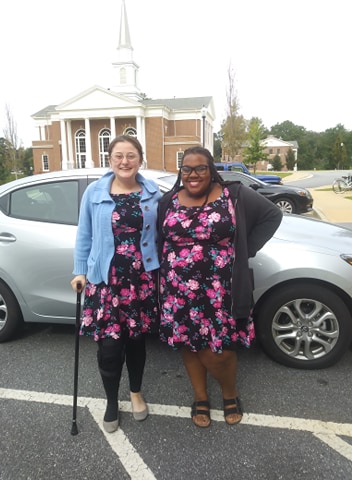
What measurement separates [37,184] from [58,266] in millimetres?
849

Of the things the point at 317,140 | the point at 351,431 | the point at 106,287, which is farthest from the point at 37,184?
the point at 317,140

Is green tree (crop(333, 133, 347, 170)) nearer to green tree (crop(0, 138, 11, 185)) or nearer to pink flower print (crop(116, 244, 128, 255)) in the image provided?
green tree (crop(0, 138, 11, 185))

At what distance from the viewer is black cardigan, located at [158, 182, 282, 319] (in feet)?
7.57

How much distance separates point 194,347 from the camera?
A: 239cm

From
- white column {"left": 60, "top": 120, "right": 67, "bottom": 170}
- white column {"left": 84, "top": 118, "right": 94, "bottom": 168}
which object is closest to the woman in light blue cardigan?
white column {"left": 84, "top": 118, "right": 94, "bottom": 168}

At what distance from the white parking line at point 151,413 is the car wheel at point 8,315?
2.42 feet

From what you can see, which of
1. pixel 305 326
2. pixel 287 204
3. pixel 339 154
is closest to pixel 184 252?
pixel 305 326

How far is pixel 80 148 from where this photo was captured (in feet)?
164

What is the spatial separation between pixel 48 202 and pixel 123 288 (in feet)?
5.09

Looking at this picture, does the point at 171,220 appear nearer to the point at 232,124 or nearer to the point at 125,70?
the point at 232,124

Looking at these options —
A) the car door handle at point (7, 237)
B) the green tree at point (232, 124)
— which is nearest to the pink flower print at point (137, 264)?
the car door handle at point (7, 237)

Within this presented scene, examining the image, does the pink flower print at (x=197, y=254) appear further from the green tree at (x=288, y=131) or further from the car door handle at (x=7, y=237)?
the green tree at (x=288, y=131)

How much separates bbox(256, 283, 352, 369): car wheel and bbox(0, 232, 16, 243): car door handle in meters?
2.20

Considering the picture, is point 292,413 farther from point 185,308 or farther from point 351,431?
point 185,308
